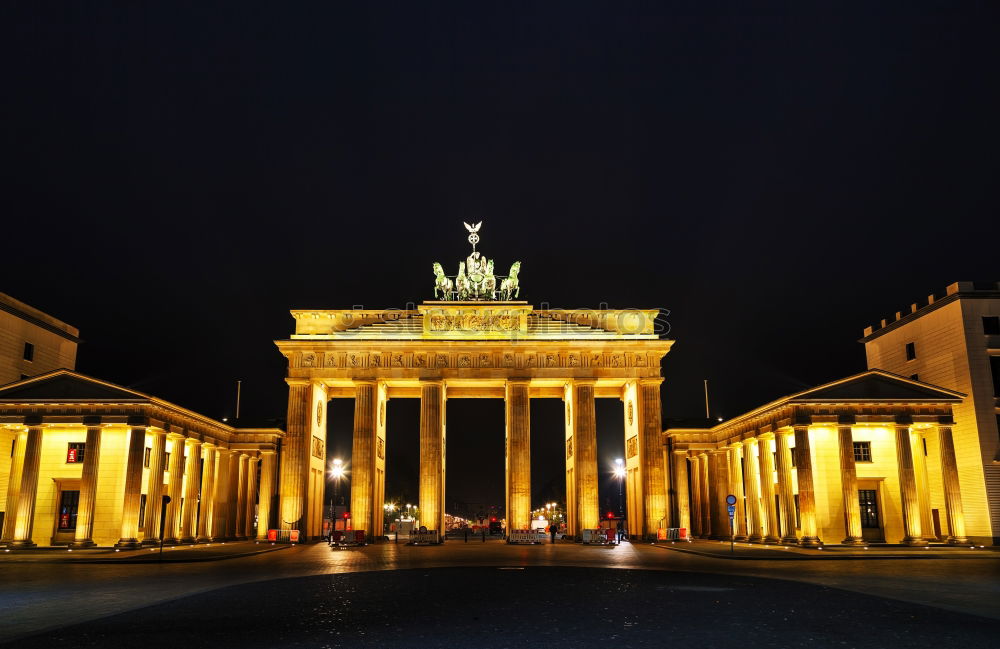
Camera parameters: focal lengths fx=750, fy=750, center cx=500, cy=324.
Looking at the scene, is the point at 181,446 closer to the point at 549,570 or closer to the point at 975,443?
the point at 549,570

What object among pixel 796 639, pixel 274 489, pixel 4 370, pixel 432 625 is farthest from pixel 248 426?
pixel 796 639

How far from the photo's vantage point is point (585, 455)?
194 feet

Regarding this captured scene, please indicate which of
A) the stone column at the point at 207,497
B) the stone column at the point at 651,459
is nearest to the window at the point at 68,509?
the stone column at the point at 207,497

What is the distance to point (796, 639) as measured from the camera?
12.9 meters

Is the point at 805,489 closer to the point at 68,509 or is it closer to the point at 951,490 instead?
the point at 951,490

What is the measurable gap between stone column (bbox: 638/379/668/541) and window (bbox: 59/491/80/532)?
40.3 meters

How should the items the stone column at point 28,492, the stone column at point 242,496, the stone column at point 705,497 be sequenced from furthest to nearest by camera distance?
the stone column at point 705,497 < the stone column at point 242,496 < the stone column at point 28,492

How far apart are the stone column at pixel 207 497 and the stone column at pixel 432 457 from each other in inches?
507

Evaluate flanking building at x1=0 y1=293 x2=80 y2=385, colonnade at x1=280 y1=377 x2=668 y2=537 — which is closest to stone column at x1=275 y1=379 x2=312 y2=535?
colonnade at x1=280 y1=377 x2=668 y2=537

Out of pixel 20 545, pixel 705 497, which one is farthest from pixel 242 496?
pixel 705 497

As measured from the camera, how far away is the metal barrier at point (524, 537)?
5478 cm

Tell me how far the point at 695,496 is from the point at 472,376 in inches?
957

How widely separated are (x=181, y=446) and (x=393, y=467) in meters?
95.5

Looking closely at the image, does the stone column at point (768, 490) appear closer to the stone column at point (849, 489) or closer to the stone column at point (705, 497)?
Answer: the stone column at point (849, 489)
